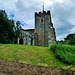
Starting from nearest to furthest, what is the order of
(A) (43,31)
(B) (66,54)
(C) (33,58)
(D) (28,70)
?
(D) (28,70), (C) (33,58), (B) (66,54), (A) (43,31)

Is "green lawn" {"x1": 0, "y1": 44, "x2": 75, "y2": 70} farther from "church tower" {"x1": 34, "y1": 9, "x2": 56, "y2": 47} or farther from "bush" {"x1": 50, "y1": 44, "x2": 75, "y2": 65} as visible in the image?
"church tower" {"x1": 34, "y1": 9, "x2": 56, "y2": 47}

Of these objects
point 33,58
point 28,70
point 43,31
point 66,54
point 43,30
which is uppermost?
point 43,30

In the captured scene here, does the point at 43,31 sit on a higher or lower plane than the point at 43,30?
lower

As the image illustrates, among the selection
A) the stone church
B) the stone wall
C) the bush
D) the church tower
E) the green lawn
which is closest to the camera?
the stone wall

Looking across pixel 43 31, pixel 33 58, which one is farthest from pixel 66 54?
pixel 43 31

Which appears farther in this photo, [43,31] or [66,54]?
[43,31]

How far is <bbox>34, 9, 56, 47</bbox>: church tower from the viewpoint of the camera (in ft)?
114

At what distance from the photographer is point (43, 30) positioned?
35.8 m

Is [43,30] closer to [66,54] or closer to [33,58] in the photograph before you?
[66,54]

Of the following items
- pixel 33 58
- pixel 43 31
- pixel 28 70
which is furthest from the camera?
pixel 43 31

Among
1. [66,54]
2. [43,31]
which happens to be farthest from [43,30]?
[66,54]

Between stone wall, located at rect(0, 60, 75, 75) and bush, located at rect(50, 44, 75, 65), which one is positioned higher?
bush, located at rect(50, 44, 75, 65)

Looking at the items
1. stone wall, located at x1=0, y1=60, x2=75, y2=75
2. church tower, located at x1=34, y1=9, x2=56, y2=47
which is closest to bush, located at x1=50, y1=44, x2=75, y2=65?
stone wall, located at x1=0, y1=60, x2=75, y2=75

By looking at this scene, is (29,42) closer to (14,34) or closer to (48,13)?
(14,34)
